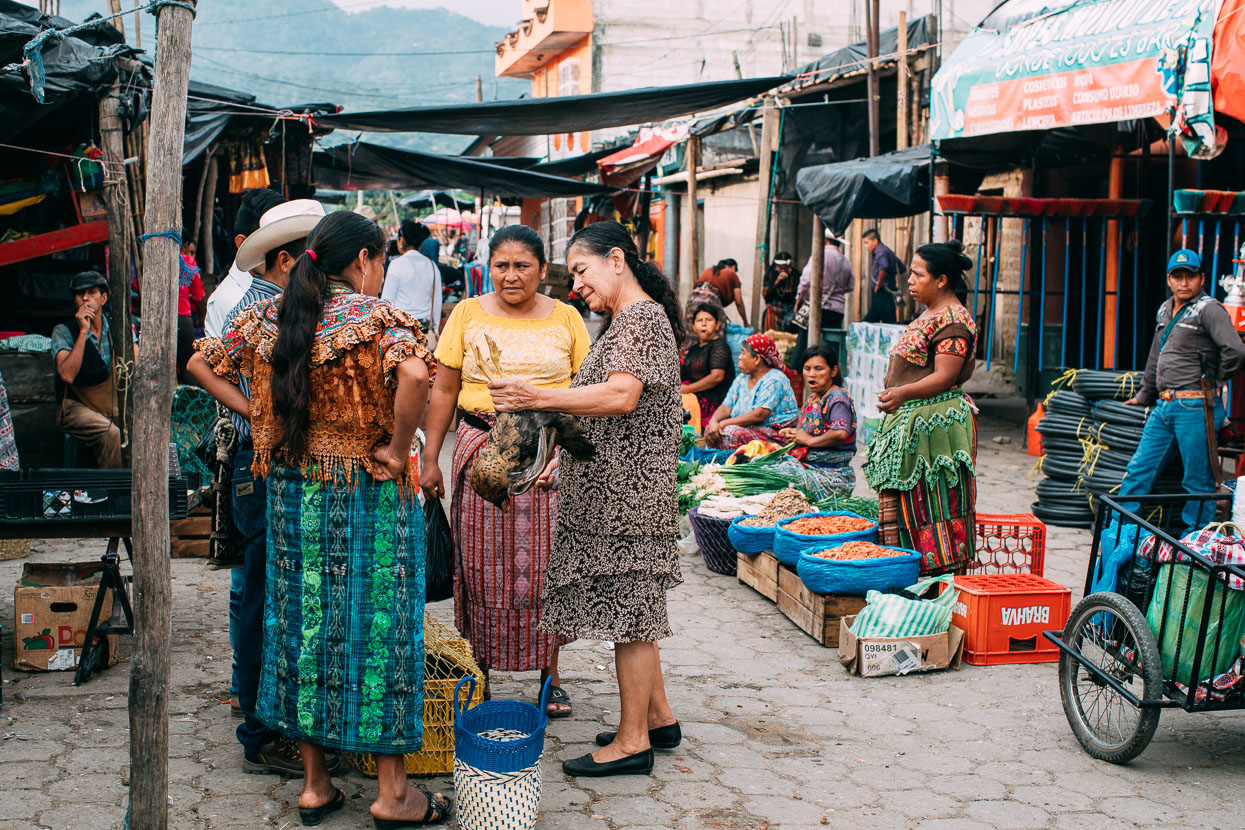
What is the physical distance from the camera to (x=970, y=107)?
31.0 feet

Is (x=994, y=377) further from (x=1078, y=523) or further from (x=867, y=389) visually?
(x=1078, y=523)

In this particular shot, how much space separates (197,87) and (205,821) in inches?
296

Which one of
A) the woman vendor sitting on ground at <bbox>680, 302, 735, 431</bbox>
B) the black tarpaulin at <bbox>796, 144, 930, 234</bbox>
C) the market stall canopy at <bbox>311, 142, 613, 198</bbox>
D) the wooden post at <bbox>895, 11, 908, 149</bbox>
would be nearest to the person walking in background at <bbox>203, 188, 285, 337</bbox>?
the woman vendor sitting on ground at <bbox>680, 302, 735, 431</bbox>

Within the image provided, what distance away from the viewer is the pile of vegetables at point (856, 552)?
5293 millimetres

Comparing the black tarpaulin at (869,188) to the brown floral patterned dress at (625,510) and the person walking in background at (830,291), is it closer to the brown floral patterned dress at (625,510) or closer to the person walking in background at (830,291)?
the person walking in background at (830,291)

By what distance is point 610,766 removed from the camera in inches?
150

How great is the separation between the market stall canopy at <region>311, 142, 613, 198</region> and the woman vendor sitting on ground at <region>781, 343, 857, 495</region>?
697 cm

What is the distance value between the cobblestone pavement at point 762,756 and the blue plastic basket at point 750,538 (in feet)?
2.76

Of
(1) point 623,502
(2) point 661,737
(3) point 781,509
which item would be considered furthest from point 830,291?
(1) point 623,502

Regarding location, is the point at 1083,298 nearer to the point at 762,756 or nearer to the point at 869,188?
the point at 869,188

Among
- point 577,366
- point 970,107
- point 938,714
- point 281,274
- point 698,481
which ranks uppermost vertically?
point 970,107

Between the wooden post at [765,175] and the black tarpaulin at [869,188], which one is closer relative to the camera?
the black tarpaulin at [869,188]

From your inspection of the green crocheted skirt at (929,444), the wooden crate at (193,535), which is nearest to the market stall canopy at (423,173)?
the wooden crate at (193,535)

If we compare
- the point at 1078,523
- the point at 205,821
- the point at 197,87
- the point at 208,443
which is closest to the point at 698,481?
the point at 1078,523
